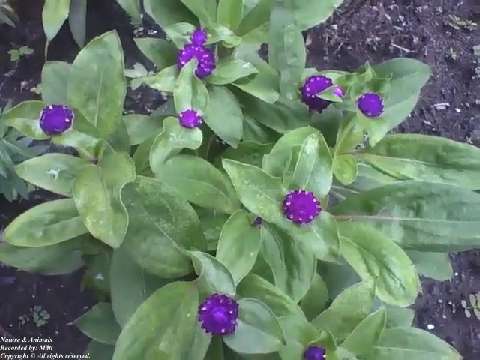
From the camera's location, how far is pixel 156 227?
3.33 feet

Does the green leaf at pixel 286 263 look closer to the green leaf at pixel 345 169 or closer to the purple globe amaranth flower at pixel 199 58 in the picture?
the green leaf at pixel 345 169

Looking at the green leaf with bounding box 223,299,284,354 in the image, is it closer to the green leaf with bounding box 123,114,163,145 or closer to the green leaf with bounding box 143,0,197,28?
the green leaf with bounding box 123,114,163,145

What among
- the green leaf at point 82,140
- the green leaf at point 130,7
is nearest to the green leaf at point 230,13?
the green leaf at point 82,140

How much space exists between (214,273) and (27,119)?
1.11ft

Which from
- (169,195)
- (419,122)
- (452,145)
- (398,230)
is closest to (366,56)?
(419,122)

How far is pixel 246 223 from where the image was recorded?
1021mm

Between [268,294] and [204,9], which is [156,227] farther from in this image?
[204,9]

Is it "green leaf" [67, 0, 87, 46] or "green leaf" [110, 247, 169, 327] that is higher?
"green leaf" [110, 247, 169, 327]

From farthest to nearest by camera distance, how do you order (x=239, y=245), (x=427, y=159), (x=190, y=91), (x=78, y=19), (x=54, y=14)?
(x=78, y=19), (x=54, y=14), (x=427, y=159), (x=190, y=91), (x=239, y=245)

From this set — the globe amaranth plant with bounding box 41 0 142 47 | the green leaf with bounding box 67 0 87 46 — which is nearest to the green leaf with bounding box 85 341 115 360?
the globe amaranth plant with bounding box 41 0 142 47

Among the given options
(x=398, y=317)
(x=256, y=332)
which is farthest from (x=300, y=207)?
(x=398, y=317)

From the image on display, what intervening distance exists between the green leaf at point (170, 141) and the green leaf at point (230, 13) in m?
0.25

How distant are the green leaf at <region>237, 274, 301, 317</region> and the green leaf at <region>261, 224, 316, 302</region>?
18mm

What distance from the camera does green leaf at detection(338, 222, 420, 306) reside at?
3.43ft
